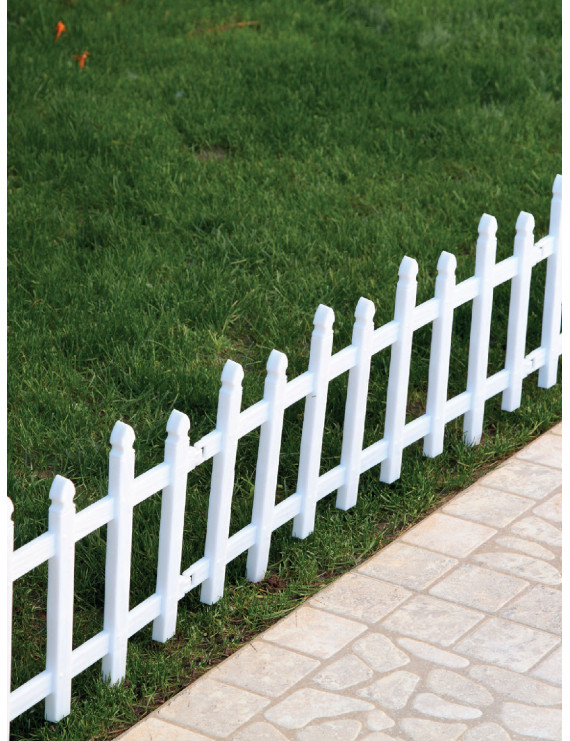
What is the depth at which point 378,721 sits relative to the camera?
3.33 meters

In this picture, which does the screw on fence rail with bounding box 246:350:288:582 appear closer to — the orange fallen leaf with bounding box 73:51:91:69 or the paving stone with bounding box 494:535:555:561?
the paving stone with bounding box 494:535:555:561

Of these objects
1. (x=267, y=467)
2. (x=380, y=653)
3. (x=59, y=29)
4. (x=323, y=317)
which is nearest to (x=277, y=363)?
(x=323, y=317)

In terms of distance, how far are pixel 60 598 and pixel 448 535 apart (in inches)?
67.1

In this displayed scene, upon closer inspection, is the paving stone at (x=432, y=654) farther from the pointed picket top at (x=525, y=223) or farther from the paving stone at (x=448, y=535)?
the pointed picket top at (x=525, y=223)

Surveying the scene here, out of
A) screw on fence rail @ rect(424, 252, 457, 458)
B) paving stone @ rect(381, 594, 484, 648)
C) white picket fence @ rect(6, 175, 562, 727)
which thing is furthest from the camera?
screw on fence rail @ rect(424, 252, 457, 458)

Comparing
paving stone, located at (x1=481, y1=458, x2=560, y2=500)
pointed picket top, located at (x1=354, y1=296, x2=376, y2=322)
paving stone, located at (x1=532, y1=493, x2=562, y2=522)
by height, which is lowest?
paving stone, located at (x1=532, y1=493, x2=562, y2=522)

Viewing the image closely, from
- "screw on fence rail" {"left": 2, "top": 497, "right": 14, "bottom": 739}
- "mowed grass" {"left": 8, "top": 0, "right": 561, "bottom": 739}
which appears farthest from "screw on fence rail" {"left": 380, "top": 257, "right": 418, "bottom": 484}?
"screw on fence rail" {"left": 2, "top": 497, "right": 14, "bottom": 739}

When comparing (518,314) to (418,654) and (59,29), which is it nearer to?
(418,654)

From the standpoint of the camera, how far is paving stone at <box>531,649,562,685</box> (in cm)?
354

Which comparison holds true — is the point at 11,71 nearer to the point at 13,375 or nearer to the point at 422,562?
the point at 13,375

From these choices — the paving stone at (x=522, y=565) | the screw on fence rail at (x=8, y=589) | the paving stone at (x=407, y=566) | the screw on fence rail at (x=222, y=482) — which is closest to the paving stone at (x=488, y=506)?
the paving stone at (x=522, y=565)

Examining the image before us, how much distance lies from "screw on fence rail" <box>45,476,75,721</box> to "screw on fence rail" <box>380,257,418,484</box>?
1.70 metres

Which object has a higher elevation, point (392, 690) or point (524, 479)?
point (524, 479)

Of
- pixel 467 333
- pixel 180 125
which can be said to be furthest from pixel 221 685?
pixel 180 125
